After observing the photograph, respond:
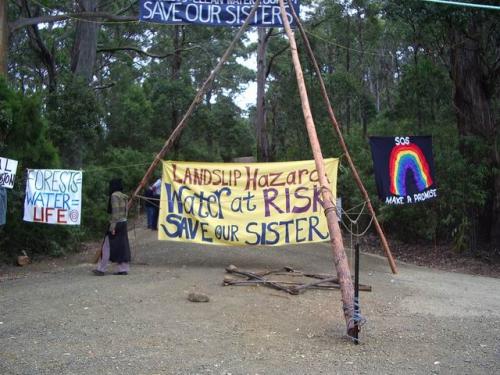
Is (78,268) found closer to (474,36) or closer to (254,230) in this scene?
(254,230)

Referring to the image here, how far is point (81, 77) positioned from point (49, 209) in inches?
281

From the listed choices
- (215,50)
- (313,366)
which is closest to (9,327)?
(313,366)

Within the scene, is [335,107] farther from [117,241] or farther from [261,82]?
[117,241]

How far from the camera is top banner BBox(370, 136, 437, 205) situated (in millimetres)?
10727

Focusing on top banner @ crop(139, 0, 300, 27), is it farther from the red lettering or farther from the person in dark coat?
the red lettering

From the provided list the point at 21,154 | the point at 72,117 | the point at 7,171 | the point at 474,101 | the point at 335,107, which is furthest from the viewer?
the point at 335,107

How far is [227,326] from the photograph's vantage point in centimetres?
659

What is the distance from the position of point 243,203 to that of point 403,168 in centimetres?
317

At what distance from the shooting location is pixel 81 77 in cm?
1680

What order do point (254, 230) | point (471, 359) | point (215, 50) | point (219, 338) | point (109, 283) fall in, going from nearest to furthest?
1. point (471, 359)
2. point (219, 338)
3. point (109, 283)
4. point (254, 230)
5. point (215, 50)

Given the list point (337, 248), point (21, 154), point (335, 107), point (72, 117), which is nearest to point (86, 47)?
point (72, 117)

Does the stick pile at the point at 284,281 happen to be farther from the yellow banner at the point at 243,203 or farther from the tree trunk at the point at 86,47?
Answer: the tree trunk at the point at 86,47

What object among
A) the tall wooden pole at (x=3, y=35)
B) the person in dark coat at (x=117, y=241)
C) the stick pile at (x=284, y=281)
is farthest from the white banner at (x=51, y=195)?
the tall wooden pole at (x=3, y=35)

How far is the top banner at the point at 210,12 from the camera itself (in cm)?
1059
